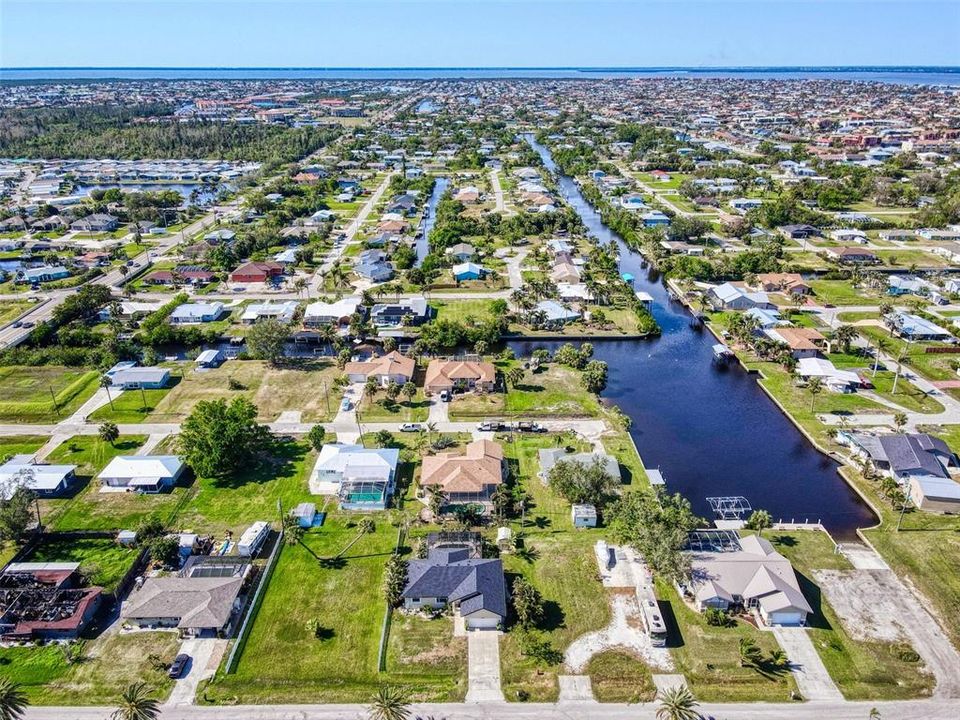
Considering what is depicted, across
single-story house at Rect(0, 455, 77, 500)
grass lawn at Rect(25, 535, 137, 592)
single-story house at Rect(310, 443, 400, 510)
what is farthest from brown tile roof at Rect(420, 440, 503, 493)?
single-story house at Rect(0, 455, 77, 500)

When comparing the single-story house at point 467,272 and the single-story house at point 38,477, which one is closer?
the single-story house at point 38,477

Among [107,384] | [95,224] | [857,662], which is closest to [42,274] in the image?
[95,224]

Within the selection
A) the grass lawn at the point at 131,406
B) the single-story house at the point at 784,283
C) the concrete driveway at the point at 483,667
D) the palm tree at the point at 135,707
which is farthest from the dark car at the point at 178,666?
the single-story house at the point at 784,283

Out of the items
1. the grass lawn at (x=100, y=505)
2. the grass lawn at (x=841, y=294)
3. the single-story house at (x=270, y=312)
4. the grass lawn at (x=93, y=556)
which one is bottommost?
the grass lawn at (x=93, y=556)

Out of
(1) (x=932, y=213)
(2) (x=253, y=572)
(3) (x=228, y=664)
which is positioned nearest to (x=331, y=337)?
(2) (x=253, y=572)

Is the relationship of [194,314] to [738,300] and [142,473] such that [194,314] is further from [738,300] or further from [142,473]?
[738,300]

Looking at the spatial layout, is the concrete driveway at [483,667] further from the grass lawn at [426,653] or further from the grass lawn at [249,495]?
the grass lawn at [249,495]
